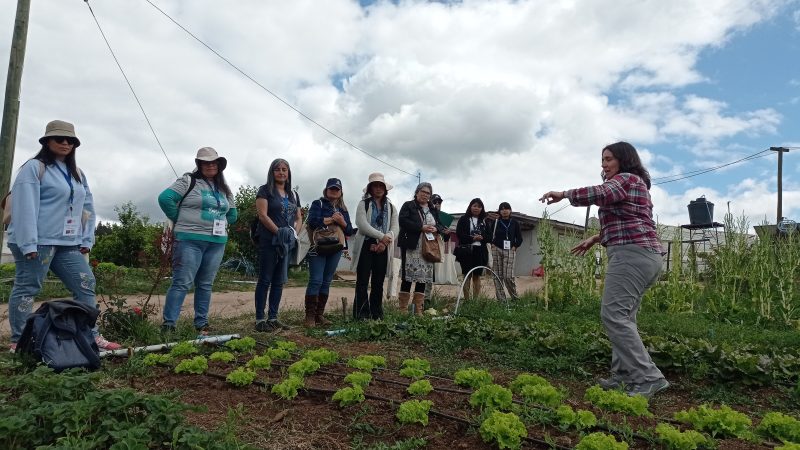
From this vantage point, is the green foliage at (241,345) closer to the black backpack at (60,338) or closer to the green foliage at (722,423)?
the black backpack at (60,338)

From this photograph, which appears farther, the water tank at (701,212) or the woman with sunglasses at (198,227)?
the water tank at (701,212)

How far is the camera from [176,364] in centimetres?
421

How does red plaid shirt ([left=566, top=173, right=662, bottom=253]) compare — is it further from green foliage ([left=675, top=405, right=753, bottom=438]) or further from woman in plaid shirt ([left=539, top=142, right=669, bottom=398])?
green foliage ([left=675, top=405, right=753, bottom=438])

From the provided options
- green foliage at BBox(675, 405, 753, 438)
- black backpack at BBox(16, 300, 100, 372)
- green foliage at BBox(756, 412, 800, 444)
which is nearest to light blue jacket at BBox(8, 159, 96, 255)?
black backpack at BBox(16, 300, 100, 372)

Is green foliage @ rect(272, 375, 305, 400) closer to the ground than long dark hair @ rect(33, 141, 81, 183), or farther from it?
closer to the ground

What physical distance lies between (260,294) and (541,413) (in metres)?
3.76

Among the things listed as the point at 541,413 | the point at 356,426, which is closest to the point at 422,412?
the point at 356,426

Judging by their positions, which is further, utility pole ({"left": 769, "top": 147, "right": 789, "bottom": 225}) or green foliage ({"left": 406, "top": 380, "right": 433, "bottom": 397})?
utility pole ({"left": 769, "top": 147, "right": 789, "bottom": 225})

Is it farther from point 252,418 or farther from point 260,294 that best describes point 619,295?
point 260,294

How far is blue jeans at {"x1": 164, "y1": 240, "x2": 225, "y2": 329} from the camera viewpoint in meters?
5.39

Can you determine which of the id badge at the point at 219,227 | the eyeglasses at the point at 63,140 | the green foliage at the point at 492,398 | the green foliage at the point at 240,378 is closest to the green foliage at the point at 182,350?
the green foliage at the point at 240,378

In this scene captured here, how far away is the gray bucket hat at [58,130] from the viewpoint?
449 cm

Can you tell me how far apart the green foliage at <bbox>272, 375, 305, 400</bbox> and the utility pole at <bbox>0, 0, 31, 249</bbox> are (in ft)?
21.5

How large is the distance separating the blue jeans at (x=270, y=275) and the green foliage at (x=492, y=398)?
330 cm
